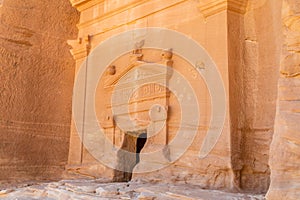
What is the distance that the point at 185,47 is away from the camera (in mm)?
6453

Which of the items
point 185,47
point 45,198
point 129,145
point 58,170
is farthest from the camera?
point 58,170

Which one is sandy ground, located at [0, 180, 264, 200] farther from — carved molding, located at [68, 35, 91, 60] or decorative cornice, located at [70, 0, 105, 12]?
decorative cornice, located at [70, 0, 105, 12]

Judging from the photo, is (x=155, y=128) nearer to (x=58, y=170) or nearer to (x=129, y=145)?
(x=129, y=145)

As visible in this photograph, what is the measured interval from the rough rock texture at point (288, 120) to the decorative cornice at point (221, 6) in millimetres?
2477

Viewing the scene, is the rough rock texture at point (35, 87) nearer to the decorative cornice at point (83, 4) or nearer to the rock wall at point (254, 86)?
the decorative cornice at point (83, 4)

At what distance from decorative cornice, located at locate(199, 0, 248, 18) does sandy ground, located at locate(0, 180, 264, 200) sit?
8.79ft

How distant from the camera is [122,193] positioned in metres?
5.03

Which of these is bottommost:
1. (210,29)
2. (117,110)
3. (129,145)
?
(129,145)

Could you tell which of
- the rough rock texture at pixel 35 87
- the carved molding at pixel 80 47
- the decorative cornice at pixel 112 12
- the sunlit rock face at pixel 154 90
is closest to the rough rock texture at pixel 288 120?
the sunlit rock face at pixel 154 90

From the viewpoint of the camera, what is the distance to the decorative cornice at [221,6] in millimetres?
5875

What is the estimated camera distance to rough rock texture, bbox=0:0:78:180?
8.28m

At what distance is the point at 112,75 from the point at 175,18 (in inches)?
75.7

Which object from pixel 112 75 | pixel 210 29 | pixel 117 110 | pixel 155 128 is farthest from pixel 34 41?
pixel 210 29

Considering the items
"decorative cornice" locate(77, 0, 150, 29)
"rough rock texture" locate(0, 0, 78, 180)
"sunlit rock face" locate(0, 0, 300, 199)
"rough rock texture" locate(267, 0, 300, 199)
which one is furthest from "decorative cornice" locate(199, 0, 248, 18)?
"rough rock texture" locate(0, 0, 78, 180)
